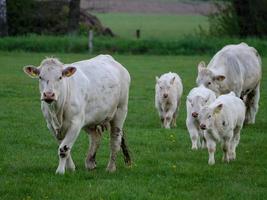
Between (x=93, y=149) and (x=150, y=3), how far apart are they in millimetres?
94682

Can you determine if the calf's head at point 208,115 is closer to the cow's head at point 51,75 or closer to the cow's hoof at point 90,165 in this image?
the cow's hoof at point 90,165

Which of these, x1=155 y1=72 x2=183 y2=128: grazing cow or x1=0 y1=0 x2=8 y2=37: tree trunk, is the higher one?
x1=155 y1=72 x2=183 y2=128: grazing cow

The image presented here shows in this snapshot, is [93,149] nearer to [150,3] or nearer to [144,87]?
[144,87]

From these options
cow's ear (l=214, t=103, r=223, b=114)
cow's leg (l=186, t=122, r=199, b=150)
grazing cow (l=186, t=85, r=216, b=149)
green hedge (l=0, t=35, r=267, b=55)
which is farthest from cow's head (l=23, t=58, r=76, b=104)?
green hedge (l=0, t=35, r=267, b=55)

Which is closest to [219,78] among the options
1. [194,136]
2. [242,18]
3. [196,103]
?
[194,136]

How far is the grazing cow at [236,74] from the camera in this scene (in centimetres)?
1703

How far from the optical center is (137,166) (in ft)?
42.0

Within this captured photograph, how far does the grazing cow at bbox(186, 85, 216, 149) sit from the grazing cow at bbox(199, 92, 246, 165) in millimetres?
600

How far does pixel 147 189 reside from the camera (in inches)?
425

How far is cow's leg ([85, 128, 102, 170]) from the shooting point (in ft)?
41.0

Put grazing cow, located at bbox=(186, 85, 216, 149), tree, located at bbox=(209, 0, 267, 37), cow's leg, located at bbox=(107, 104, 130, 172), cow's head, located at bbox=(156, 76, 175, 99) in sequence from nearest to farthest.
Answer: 1. cow's leg, located at bbox=(107, 104, 130, 172)
2. grazing cow, located at bbox=(186, 85, 216, 149)
3. cow's head, located at bbox=(156, 76, 175, 99)
4. tree, located at bbox=(209, 0, 267, 37)

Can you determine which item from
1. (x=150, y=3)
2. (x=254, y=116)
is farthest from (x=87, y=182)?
(x=150, y=3)

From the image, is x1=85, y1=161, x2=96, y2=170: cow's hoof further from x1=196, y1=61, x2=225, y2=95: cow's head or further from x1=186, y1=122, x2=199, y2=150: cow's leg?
x1=196, y1=61, x2=225, y2=95: cow's head

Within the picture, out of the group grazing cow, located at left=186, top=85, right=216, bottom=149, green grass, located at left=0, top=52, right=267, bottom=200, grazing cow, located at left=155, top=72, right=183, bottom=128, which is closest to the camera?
green grass, located at left=0, top=52, right=267, bottom=200
